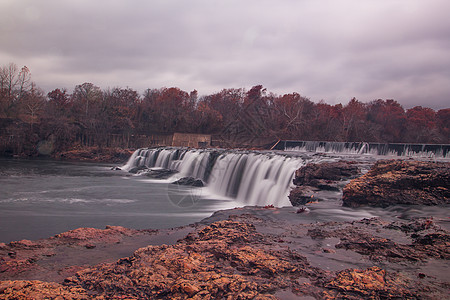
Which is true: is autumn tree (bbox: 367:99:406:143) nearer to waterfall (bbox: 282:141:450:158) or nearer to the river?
waterfall (bbox: 282:141:450:158)

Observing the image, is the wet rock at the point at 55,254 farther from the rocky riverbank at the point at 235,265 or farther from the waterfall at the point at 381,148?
the waterfall at the point at 381,148

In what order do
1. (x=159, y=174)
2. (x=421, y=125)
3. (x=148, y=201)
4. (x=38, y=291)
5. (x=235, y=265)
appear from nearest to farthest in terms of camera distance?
(x=38, y=291)
(x=235, y=265)
(x=148, y=201)
(x=159, y=174)
(x=421, y=125)

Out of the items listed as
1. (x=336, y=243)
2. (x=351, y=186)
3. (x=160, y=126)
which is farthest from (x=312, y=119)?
(x=336, y=243)

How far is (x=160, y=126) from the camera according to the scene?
51656 millimetres

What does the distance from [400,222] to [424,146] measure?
1936cm

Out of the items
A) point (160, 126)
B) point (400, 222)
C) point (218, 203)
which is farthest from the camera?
point (160, 126)

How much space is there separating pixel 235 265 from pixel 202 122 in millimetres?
47942

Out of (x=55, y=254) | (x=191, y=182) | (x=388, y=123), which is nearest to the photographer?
(x=55, y=254)

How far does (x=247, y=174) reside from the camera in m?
15.1

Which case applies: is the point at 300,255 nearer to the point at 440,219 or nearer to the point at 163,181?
the point at 440,219

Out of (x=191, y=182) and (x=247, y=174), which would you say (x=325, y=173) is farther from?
Result: (x=191, y=182)

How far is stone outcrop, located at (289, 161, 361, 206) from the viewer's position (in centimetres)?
921

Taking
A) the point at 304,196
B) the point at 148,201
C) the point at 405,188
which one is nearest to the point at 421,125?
the point at 405,188

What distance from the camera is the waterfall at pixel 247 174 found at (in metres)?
12.6
